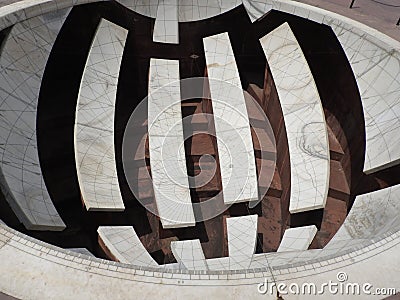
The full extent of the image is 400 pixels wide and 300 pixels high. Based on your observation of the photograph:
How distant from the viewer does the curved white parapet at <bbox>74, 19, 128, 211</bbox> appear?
8.23m

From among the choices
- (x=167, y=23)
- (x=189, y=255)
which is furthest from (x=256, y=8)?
(x=189, y=255)

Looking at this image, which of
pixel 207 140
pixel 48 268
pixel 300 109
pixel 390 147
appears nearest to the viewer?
pixel 48 268

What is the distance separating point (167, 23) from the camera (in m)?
10.9

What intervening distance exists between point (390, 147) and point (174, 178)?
5.09 m

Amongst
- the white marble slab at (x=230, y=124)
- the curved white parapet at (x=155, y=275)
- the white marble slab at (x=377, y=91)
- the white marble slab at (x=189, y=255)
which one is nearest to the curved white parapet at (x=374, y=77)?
the white marble slab at (x=377, y=91)

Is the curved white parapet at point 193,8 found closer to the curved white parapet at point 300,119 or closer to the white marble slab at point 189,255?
the curved white parapet at point 300,119

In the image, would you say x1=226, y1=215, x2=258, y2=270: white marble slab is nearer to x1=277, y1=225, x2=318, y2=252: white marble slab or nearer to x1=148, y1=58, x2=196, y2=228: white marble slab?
x1=277, y1=225, x2=318, y2=252: white marble slab

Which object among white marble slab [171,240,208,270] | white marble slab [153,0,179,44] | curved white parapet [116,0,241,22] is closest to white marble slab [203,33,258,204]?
curved white parapet [116,0,241,22]

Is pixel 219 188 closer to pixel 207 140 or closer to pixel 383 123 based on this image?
pixel 207 140

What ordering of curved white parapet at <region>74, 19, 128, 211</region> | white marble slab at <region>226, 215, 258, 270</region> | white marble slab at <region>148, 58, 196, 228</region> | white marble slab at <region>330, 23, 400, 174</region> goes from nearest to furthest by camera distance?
1. white marble slab at <region>226, 215, 258, 270</region>
2. white marble slab at <region>330, 23, 400, 174</region>
3. curved white parapet at <region>74, 19, 128, 211</region>
4. white marble slab at <region>148, 58, 196, 228</region>

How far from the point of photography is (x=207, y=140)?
1173 centimetres

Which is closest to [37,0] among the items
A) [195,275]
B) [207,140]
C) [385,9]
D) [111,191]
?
[111,191]

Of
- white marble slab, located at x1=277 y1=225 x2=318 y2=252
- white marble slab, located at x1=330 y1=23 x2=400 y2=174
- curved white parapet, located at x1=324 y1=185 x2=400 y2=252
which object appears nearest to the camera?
curved white parapet, located at x1=324 y1=185 x2=400 y2=252

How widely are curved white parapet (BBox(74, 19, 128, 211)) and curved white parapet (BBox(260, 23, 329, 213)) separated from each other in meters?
4.26
